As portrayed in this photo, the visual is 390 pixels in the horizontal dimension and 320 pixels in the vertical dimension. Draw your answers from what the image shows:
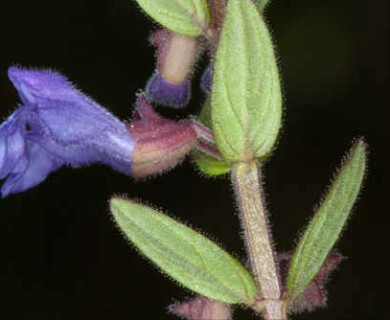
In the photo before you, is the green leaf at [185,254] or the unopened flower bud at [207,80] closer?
the green leaf at [185,254]

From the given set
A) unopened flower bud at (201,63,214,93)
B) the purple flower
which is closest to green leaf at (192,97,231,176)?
unopened flower bud at (201,63,214,93)

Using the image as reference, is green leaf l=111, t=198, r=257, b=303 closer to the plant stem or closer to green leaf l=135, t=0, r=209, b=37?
the plant stem

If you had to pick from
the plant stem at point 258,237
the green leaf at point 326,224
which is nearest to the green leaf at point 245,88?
the plant stem at point 258,237

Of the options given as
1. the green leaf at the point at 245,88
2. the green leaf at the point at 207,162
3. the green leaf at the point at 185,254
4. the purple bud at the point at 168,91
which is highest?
the green leaf at the point at 245,88

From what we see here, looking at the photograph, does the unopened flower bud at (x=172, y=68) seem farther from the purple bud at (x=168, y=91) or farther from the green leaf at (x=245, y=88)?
the green leaf at (x=245, y=88)

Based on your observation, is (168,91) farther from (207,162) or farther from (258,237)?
(258,237)
